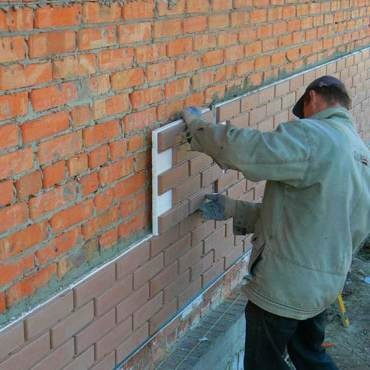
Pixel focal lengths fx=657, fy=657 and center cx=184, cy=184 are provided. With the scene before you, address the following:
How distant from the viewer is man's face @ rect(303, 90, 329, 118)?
3163 mm

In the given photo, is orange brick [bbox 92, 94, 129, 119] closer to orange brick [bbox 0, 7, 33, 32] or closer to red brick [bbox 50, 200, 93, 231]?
red brick [bbox 50, 200, 93, 231]

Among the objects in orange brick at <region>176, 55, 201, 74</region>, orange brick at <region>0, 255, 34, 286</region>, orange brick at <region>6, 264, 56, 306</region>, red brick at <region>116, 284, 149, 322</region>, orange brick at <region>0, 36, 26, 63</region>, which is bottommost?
red brick at <region>116, 284, 149, 322</region>

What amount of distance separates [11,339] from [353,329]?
3275 mm

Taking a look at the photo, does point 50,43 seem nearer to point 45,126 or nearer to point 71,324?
point 45,126

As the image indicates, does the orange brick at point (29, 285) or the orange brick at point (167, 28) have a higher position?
the orange brick at point (167, 28)

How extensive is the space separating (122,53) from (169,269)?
1.18m

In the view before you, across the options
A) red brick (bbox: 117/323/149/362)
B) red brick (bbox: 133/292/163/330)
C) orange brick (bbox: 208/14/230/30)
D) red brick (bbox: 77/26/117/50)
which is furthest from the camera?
orange brick (bbox: 208/14/230/30)

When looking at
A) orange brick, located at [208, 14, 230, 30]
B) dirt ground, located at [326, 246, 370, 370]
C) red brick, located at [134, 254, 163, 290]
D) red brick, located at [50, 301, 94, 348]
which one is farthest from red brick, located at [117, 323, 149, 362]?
dirt ground, located at [326, 246, 370, 370]

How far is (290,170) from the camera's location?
9.23 ft

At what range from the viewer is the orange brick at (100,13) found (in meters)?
2.40

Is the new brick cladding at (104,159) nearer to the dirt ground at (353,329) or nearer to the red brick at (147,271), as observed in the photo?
the red brick at (147,271)

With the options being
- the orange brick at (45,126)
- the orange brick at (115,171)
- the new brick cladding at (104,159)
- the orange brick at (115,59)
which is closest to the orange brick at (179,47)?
the new brick cladding at (104,159)

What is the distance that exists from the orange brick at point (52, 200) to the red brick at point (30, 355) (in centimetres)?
47

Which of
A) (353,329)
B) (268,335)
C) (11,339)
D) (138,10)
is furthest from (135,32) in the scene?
(353,329)
